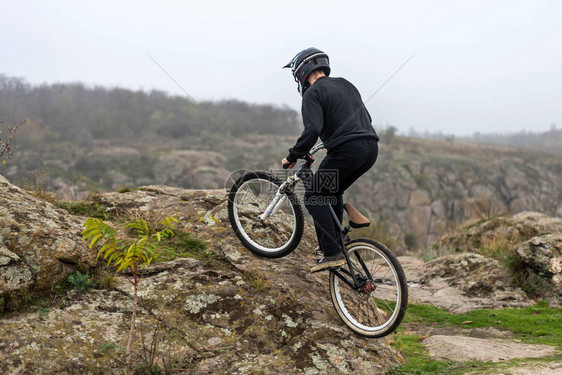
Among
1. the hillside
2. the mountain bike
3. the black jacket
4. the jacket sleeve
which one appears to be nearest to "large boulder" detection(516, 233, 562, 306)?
the mountain bike

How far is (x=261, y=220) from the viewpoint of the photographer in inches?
226

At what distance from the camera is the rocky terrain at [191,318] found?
3.39 m

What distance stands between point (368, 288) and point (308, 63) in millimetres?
2708

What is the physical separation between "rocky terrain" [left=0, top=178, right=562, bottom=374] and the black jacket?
5.43 ft

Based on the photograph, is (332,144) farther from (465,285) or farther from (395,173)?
(395,173)

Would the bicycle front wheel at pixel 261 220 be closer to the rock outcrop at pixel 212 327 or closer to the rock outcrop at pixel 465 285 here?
the rock outcrop at pixel 212 327

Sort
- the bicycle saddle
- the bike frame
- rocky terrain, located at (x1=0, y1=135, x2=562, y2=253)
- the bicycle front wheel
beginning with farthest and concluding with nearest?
rocky terrain, located at (x1=0, y1=135, x2=562, y2=253) < the bicycle front wheel < the bicycle saddle < the bike frame

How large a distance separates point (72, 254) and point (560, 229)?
11.3 metres

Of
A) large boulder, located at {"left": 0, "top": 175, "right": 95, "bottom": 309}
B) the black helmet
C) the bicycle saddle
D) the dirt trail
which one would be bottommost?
the dirt trail

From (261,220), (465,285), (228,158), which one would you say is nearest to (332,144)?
(261,220)

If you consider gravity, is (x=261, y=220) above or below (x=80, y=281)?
above

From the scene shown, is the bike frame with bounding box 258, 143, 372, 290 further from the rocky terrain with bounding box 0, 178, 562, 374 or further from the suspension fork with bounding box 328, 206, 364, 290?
the rocky terrain with bounding box 0, 178, 562, 374

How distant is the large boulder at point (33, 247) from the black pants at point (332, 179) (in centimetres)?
251

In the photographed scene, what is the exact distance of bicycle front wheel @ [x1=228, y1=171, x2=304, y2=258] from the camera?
5.05m
